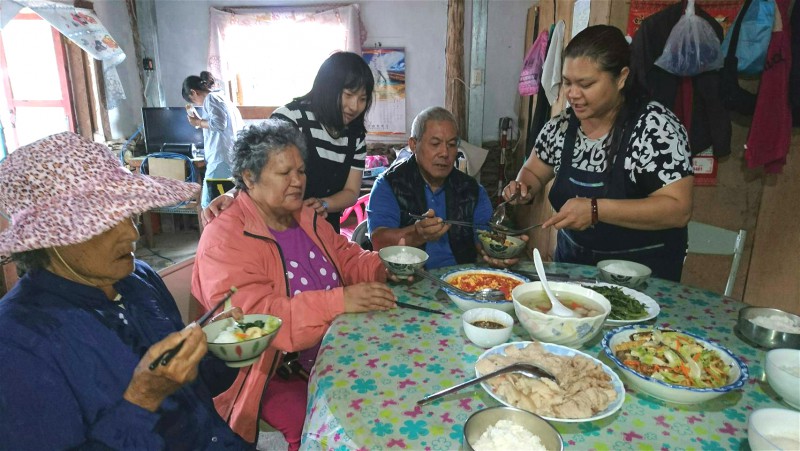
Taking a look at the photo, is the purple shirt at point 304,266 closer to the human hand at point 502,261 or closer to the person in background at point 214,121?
the human hand at point 502,261

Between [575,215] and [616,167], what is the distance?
36 centimetres

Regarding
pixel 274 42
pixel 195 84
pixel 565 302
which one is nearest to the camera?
pixel 565 302

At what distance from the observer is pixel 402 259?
1.93 m

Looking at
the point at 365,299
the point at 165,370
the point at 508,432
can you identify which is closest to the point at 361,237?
the point at 365,299

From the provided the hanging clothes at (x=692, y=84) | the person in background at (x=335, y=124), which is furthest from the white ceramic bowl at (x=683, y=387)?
the hanging clothes at (x=692, y=84)

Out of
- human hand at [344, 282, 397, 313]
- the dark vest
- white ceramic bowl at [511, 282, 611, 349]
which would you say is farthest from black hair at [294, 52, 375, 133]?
white ceramic bowl at [511, 282, 611, 349]

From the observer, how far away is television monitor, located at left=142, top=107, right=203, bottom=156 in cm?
637

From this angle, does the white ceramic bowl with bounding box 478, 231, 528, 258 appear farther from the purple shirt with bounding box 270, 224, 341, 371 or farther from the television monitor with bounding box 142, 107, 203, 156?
the television monitor with bounding box 142, 107, 203, 156

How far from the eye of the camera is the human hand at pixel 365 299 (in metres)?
1.59

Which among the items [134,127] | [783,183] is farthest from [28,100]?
[783,183]

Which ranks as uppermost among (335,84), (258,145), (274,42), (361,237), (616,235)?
(274,42)

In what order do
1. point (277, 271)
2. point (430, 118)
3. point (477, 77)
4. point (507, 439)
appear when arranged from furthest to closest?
point (477, 77), point (430, 118), point (277, 271), point (507, 439)

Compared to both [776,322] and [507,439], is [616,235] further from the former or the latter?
[507,439]

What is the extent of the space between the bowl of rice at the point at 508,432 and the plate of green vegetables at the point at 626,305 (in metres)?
0.66
